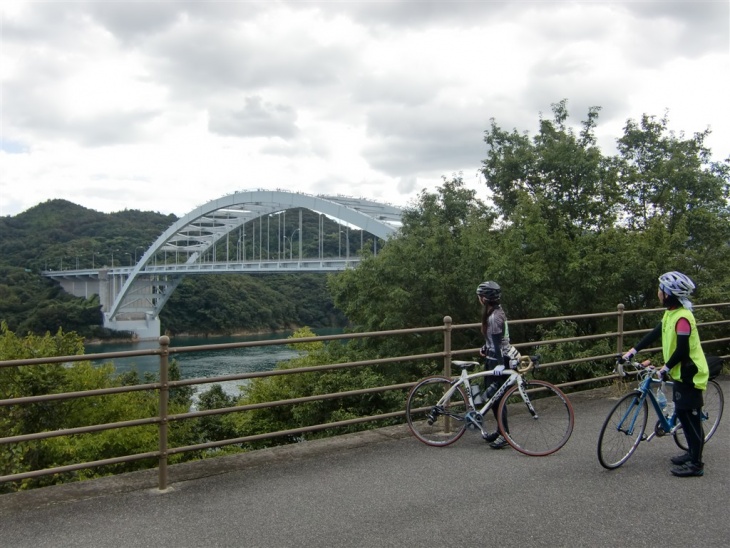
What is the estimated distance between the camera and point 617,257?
42.1ft

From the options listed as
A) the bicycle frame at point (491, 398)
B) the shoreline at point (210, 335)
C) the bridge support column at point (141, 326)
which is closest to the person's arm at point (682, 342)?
the bicycle frame at point (491, 398)

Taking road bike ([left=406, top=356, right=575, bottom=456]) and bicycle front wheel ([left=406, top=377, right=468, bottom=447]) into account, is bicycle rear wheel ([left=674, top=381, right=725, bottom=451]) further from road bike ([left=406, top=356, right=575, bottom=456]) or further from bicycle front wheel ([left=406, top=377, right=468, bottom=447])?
bicycle front wheel ([left=406, top=377, right=468, bottom=447])

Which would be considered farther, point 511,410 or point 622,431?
point 511,410

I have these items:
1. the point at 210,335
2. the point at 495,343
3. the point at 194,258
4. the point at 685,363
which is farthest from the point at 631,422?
the point at 194,258

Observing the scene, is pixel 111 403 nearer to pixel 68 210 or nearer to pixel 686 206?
pixel 686 206

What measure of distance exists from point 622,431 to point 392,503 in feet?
5.44

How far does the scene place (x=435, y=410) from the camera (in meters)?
4.85

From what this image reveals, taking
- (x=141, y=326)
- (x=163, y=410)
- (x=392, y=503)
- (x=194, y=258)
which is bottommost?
(x=141, y=326)

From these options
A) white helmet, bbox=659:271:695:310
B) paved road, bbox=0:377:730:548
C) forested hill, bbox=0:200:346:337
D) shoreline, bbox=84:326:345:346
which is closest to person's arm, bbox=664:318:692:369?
white helmet, bbox=659:271:695:310

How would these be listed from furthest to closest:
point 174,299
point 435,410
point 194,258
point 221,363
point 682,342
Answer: point 174,299, point 194,258, point 221,363, point 435,410, point 682,342

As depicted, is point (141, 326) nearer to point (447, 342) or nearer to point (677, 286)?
point (447, 342)

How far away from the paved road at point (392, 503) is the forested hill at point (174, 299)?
45675 mm

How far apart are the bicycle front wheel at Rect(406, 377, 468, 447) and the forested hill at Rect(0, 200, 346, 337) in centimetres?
4492

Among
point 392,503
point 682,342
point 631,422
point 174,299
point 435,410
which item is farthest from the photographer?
point 174,299
